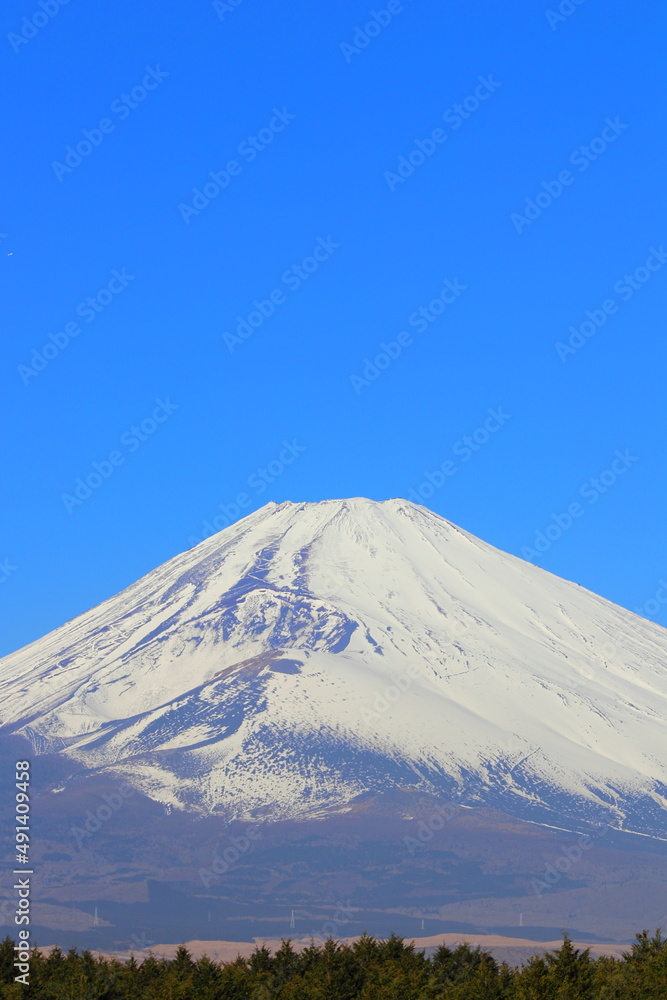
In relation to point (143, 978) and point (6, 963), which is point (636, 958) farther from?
point (6, 963)

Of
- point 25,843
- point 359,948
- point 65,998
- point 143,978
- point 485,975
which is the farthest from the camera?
point 359,948

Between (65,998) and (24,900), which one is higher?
(24,900)

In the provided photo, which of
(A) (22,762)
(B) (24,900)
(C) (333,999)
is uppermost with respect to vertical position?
(A) (22,762)

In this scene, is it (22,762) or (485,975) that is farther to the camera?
(485,975)

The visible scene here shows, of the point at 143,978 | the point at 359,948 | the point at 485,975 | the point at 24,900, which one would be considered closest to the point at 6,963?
the point at 143,978

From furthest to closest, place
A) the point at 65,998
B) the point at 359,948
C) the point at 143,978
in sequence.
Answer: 1. the point at 359,948
2. the point at 143,978
3. the point at 65,998

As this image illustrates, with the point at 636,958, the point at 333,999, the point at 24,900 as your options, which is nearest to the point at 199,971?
the point at 333,999
